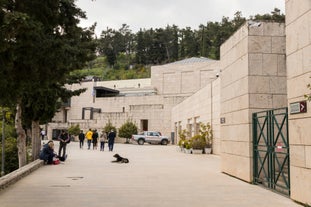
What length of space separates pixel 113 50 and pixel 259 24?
379 ft

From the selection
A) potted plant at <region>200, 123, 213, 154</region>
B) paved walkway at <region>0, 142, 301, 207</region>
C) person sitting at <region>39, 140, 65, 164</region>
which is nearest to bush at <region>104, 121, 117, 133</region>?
potted plant at <region>200, 123, 213, 154</region>

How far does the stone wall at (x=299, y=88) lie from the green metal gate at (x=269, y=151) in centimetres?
90

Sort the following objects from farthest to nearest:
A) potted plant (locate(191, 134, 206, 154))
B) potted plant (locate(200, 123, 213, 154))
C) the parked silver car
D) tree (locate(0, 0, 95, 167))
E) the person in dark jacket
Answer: the parked silver car < potted plant (locate(191, 134, 206, 154)) < potted plant (locate(200, 123, 213, 154)) < the person in dark jacket < tree (locate(0, 0, 95, 167))

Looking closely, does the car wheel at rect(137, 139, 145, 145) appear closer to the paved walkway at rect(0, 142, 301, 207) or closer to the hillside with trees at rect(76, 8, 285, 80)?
the paved walkway at rect(0, 142, 301, 207)

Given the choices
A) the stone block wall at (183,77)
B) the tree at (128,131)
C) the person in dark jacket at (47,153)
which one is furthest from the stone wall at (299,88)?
the stone block wall at (183,77)

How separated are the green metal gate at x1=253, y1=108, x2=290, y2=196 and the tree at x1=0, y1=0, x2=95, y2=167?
5.37m

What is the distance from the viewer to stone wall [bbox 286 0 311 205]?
25.9ft

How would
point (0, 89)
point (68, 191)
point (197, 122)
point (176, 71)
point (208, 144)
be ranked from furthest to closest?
point (176, 71) < point (197, 122) < point (208, 144) < point (68, 191) < point (0, 89)

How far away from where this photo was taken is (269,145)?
406 inches

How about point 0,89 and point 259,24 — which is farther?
point 259,24

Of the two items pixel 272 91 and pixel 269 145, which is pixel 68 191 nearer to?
pixel 269 145

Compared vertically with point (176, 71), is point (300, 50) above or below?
below

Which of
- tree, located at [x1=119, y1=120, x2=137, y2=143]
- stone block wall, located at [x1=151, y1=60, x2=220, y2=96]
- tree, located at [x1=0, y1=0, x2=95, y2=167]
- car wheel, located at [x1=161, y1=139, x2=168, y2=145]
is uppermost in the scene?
stone block wall, located at [x1=151, y1=60, x2=220, y2=96]

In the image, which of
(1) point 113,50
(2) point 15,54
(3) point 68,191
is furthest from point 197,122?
(1) point 113,50
